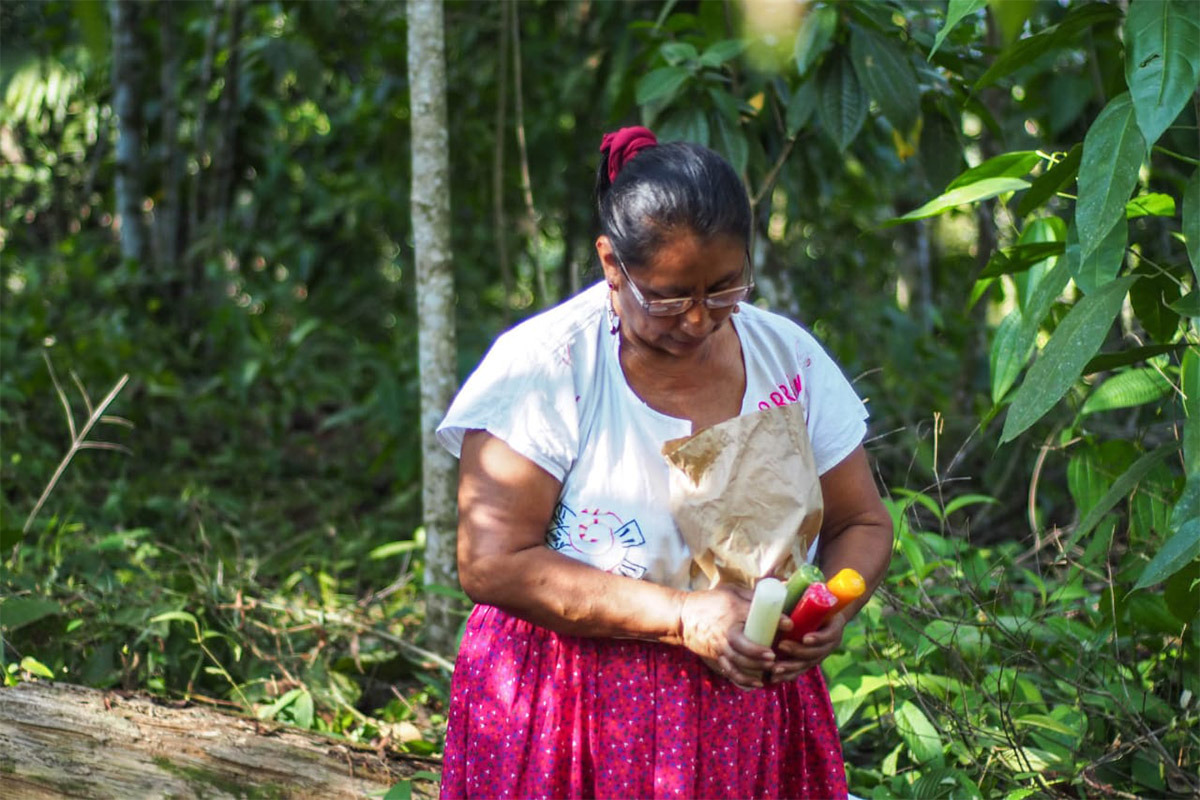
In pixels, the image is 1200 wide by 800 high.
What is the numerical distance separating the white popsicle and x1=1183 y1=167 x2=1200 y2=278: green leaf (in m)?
0.92

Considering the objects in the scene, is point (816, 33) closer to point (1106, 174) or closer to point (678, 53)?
point (678, 53)

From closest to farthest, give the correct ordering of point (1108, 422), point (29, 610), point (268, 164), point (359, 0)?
→ 1. point (29, 610)
2. point (1108, 422)
3. point (359, 0)
4. point (268, 164)

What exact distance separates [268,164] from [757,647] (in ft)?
18.0

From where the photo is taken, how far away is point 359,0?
586 cm

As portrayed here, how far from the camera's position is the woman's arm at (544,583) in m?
1.56

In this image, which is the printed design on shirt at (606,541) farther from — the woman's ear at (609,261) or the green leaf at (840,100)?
the green leaf at (840,100)

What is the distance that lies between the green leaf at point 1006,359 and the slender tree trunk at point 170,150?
4120mm

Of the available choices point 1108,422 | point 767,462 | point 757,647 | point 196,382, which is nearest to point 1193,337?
point 767,462

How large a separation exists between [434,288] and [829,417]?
5.28 ft

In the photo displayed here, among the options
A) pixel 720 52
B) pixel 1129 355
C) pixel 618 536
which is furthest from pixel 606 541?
pixel 720 52

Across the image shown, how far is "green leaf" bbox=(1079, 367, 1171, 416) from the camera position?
2451 millimetres

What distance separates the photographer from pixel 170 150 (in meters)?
5.86

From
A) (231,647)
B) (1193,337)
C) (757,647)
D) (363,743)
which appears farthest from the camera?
(231,647)

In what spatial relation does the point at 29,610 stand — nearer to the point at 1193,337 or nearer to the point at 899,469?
the point at 1193,337
